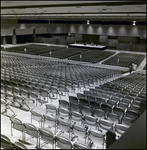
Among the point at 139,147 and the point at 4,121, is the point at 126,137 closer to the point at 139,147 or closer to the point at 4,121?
the point at 139,147

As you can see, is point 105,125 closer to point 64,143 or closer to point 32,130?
point 64,143

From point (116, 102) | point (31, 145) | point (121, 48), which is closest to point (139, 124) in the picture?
point (31, 145)

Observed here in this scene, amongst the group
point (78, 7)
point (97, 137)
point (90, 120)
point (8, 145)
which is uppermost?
point (78, 7)

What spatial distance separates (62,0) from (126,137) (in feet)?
24.6

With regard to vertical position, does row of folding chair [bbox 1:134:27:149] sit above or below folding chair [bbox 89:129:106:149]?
above

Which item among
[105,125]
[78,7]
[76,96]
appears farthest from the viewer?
[78,7]

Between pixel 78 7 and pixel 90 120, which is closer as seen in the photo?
pixel 90 120

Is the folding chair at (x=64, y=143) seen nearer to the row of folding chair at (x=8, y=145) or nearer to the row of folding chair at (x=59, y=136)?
the row of folding chair at (x=59, y=136)

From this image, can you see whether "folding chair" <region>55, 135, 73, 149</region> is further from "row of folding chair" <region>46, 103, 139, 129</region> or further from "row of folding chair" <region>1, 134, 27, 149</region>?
"row of folding chair" <region>46, 103, 139, 129</region>

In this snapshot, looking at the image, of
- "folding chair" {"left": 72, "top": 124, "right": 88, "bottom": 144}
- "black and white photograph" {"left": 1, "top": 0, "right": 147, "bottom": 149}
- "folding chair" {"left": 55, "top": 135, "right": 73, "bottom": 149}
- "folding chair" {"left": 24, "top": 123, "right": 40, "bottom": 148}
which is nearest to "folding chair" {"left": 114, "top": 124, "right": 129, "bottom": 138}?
"black and white photograph" {"left": 1, "top": 0, "right": 147, "bottom": 149}

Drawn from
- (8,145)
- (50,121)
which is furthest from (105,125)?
(8,145)

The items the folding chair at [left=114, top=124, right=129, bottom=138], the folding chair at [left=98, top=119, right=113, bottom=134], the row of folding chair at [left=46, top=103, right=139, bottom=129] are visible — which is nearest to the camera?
the folding chair at [left=114, top=124, right=129, bottom=138]

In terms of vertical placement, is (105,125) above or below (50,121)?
below

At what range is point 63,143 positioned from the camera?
181 inches
